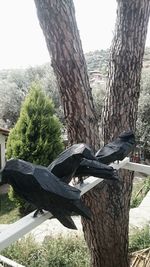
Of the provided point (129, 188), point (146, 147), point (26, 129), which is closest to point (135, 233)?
point (129, 188)

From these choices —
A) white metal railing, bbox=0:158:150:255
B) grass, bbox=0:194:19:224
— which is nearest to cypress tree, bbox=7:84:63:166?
grass, bbox=0:194:19:224

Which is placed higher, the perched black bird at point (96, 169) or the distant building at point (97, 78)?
the perched black bird at point (96, 169)

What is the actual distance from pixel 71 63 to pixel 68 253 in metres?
3.11

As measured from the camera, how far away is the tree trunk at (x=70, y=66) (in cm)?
A: 273

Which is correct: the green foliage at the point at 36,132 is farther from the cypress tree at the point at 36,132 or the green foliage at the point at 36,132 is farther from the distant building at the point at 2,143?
the distant building at the point at 2,143

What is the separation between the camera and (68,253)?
493cm

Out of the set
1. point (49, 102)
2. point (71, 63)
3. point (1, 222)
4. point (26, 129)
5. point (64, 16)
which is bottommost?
point (1, 222)

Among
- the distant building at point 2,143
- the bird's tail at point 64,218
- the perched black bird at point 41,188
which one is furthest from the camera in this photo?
the distant building at point 2,143

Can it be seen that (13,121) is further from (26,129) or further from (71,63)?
(71,63)

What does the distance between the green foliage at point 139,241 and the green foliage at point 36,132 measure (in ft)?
13.6

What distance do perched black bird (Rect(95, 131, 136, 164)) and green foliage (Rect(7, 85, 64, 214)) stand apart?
6.73 meters

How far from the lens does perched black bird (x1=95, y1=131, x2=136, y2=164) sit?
5.87ft

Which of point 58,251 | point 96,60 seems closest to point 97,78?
point 96,60

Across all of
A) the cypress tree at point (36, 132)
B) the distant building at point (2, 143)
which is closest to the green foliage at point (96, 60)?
the distant building at point (2, 143)
